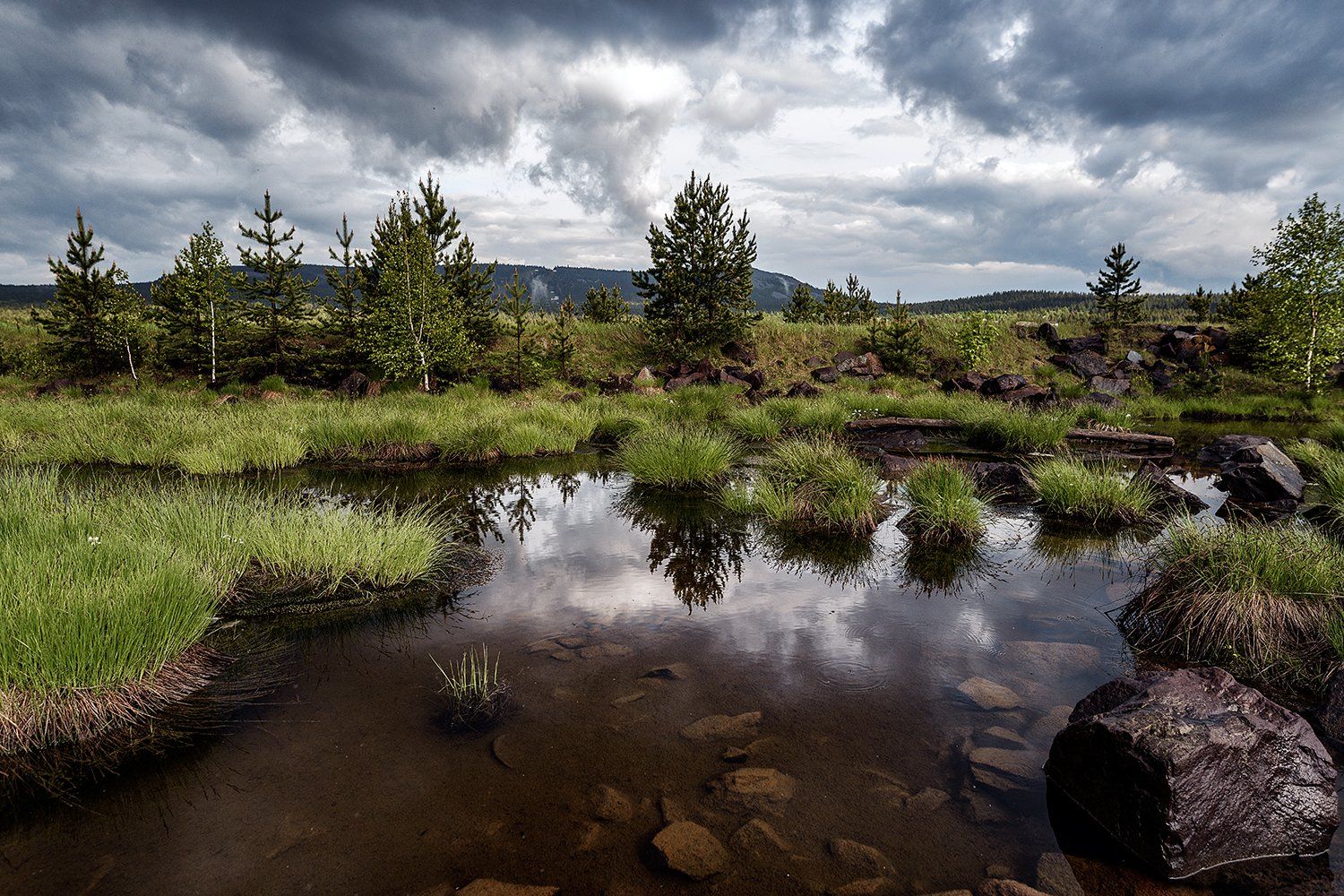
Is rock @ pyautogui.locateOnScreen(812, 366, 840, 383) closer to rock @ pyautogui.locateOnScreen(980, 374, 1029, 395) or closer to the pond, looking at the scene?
rock @ pyautogui.locateOnScreen(980, 374, 1029, 395)

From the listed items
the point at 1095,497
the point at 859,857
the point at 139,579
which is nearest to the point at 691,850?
the point at 859,857

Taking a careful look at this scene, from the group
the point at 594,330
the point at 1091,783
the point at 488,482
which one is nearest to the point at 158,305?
the point at 594,330

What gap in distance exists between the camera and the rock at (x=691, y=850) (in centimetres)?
323

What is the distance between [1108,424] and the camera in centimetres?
1961

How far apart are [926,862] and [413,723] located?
11.4 feet

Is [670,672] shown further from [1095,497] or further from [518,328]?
[518,328]

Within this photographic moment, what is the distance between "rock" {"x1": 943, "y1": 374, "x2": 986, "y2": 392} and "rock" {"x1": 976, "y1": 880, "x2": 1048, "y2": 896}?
2937cm

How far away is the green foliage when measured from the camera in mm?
33969

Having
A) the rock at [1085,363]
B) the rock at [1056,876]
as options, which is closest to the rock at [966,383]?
the rock at [1085,363]

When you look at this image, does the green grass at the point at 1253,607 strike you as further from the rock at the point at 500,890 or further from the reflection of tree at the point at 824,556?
the rock at the point at 500,890

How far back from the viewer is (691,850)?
3342 mm

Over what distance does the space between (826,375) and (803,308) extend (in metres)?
22.5

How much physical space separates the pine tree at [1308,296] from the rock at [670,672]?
34480 mm

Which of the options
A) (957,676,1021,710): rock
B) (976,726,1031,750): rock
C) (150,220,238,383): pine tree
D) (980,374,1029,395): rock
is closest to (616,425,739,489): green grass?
(957,676,1021,710): rock
